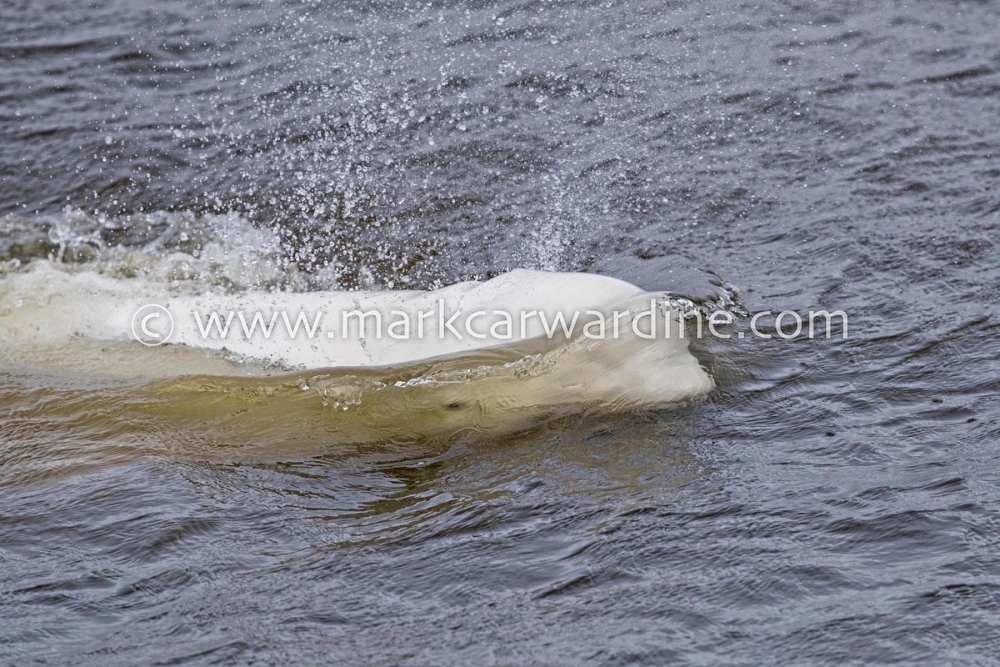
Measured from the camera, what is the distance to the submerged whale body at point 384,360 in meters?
4.54

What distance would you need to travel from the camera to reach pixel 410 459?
4.41 m

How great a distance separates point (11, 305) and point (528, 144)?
3.07 metres

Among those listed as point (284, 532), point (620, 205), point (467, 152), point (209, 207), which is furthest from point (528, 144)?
point (284, 532)

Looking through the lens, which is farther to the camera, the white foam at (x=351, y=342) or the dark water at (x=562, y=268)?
the white foam at (x=351, y=342)

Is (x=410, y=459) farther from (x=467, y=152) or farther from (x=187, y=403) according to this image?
(x=467, y=152)

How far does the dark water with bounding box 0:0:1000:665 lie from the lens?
3463 millimetres

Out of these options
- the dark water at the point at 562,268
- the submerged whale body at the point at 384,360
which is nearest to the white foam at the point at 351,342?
the submerged whale body at the point at 384,360

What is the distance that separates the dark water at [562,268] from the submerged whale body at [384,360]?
0.57 ft

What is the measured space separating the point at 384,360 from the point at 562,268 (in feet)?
4.64

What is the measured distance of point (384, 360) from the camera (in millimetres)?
4750
